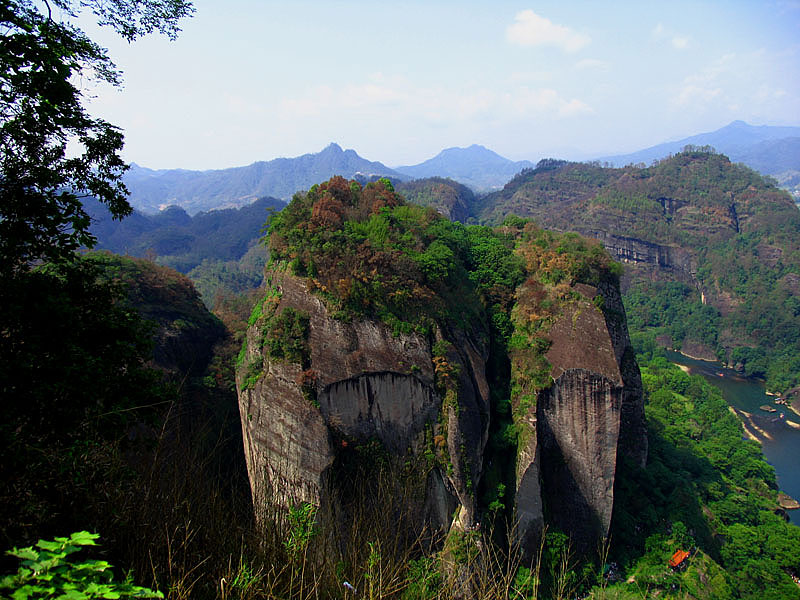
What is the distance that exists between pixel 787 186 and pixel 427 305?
241m

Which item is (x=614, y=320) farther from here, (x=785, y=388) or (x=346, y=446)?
(x=785, y=388)

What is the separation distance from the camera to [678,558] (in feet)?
46.9

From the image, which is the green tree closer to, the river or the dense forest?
the dense forest

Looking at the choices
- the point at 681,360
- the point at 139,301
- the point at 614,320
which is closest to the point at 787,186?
the point at 681,360

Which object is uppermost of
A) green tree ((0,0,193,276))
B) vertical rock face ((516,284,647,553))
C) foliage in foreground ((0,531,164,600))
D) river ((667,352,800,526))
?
green tree ((0,0,193,276))

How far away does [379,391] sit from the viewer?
40.0 feet

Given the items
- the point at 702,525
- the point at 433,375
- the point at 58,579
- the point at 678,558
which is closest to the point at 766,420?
the point at 702,525

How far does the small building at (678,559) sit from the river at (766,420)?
14176 millimetres

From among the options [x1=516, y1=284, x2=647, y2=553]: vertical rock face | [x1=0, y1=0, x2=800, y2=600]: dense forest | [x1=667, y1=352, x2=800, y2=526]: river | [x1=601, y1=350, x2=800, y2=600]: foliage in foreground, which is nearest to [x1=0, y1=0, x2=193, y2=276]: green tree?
[x1=0, y1=0, x2=800, y2=600]: dense forest

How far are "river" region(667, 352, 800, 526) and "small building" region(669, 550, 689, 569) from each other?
14176mm

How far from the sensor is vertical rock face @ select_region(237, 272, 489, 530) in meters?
11.5

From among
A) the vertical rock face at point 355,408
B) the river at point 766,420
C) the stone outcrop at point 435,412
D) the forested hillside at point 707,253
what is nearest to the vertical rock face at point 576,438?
the stone outcrop at point 435,412

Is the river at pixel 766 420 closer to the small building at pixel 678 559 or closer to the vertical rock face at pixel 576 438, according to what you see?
the small building at pixel 678 559

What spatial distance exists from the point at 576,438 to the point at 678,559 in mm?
5541
